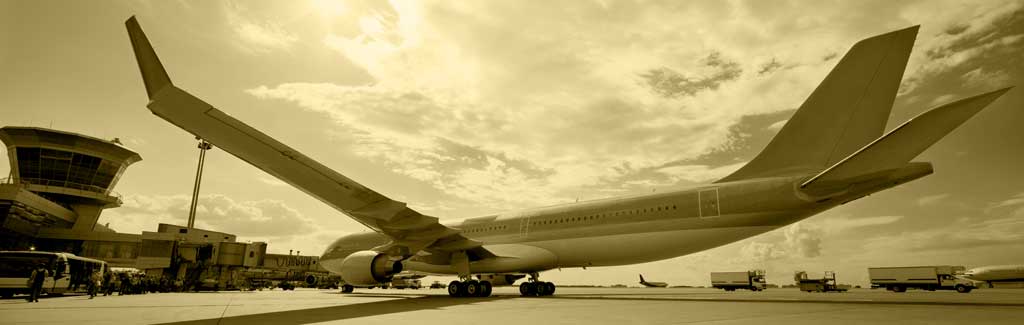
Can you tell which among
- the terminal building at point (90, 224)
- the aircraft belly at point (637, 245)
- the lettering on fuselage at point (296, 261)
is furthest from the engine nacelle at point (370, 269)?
the lettering on fuselage at point (296, 261)

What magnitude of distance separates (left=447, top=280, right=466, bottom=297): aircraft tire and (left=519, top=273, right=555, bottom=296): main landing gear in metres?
2.69

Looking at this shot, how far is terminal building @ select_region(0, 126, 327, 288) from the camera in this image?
121ft

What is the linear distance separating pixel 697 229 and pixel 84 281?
23196 mm

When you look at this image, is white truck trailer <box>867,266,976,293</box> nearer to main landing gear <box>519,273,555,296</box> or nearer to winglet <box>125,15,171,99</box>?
main landing gear <box>519,273,555,296</box>

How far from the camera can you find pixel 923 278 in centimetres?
3212

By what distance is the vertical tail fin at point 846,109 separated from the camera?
1106 cm

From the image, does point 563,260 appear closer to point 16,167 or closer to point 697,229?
point 697,229

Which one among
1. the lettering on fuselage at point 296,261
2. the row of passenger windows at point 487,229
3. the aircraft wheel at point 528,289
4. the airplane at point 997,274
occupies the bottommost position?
the aircraft wheel at point 528,289

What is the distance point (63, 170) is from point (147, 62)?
53279 millimetres

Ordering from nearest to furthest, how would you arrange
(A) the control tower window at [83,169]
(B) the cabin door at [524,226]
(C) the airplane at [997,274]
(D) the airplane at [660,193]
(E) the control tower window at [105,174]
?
(D) the airplane at [660,193], (B) the cabin door at [524,226], (A) the control tower window at [83,169], (E) the control tower window at [105,174], (C) the airplane at [997,274]

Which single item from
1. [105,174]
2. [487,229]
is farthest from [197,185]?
[487,229]

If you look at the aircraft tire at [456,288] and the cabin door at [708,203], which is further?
the aircraft tire at [456,288]

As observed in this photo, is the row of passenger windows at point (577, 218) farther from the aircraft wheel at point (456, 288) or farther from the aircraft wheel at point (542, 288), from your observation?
the aircraft wheel at point (456, 288)

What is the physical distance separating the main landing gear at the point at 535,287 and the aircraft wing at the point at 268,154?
17.1 ft
